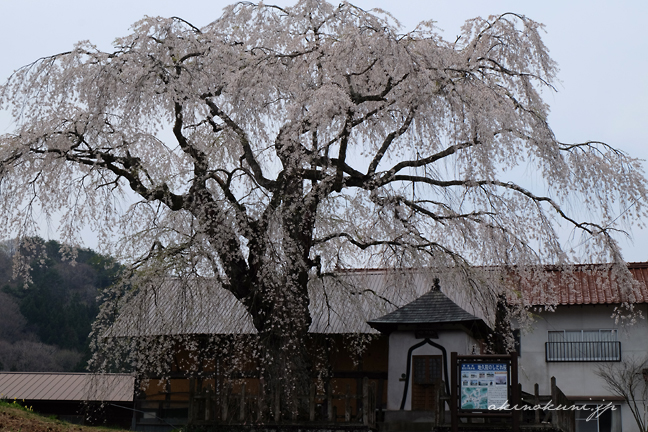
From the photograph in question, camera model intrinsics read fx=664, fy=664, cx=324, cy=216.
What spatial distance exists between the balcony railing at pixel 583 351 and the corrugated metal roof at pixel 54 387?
38.9 ft

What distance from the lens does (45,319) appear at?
37781 millimetres

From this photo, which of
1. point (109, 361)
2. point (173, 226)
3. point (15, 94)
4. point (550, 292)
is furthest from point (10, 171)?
point (550, 292)

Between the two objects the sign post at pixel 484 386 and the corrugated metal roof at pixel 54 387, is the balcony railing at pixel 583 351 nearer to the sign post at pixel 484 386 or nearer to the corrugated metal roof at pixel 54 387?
the sign post at pixel 484 386

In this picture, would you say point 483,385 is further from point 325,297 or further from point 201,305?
point 201,305

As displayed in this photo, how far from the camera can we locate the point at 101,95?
10.0 m

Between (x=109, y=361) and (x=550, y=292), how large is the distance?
307 inches

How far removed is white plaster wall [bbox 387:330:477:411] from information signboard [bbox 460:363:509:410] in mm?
3169

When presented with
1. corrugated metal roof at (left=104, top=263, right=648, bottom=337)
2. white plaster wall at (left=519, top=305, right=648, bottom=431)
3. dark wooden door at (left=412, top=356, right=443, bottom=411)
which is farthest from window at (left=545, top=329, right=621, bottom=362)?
dark wooden door at (left=412, top=356, right=443, bottom=411)

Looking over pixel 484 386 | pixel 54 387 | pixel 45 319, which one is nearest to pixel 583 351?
pixel 484 386

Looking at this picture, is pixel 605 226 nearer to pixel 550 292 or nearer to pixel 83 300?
pixel 550 292

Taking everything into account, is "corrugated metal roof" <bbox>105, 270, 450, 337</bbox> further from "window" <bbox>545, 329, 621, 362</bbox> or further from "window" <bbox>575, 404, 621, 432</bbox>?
"window" <bbox>575, 404, 621, 432</bbox>

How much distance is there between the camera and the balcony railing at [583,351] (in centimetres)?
1855

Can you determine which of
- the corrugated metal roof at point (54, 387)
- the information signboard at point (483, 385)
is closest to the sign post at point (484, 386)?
the information signboard at point (483, 385)

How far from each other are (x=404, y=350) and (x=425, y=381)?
72cm
